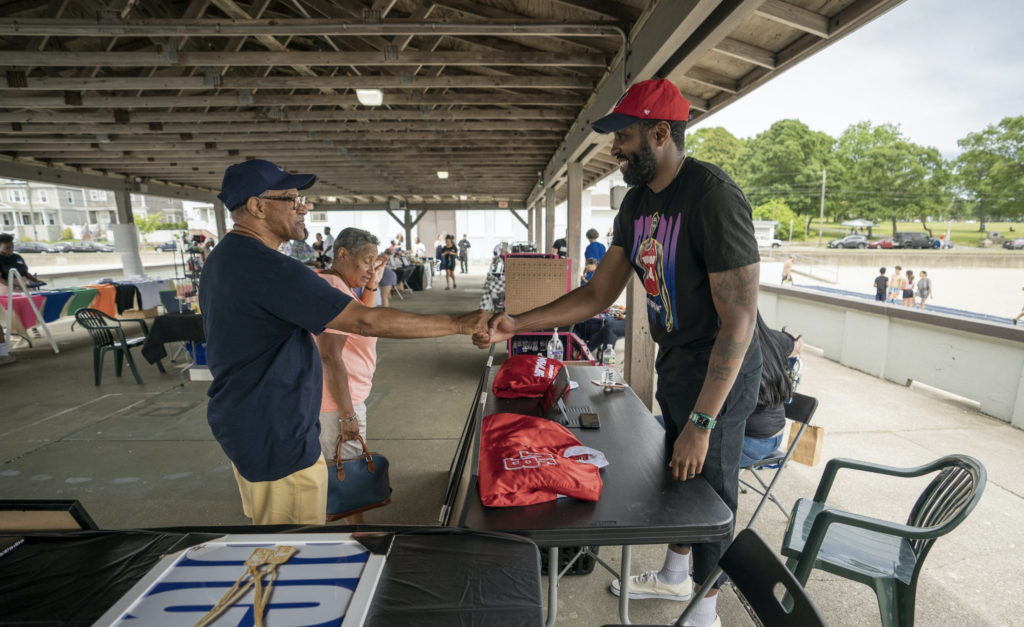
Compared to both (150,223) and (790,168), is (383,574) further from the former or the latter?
(150,223)

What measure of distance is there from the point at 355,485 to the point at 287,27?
12.7 ft

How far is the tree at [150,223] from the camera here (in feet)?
185

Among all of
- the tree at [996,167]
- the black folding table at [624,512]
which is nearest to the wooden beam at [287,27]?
the black folding table at [624,512]

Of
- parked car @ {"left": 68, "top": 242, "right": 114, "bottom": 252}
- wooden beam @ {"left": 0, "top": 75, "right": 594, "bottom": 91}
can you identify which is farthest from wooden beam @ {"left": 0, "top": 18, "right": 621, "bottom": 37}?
parked car @ {"left": 68, "top": 242, "right": 114, "bottom": 252}

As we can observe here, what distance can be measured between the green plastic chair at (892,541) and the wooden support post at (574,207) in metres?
5.99

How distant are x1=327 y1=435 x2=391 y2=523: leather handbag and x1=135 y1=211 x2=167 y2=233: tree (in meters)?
68.0

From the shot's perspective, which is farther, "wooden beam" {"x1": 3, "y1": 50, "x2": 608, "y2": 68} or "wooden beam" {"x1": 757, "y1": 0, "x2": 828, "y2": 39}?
"wooden beam" {"x1": 3, "y1": 50, "x2": 608, "y2": 68}

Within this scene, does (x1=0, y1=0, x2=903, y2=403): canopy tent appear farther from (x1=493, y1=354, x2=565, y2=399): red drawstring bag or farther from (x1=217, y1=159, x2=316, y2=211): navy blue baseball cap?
(x1=217, y1=159, x2=316, y2=211): navy blue baseball cap

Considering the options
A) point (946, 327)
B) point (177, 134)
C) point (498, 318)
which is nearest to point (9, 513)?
point (498, 318)

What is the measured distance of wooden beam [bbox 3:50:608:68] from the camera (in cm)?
465

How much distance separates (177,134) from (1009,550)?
11.1 metres

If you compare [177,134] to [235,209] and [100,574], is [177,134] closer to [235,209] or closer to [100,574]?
[235,209]

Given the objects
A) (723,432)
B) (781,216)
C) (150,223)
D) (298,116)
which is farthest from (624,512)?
(150,223)

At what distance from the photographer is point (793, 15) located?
2.81 m
